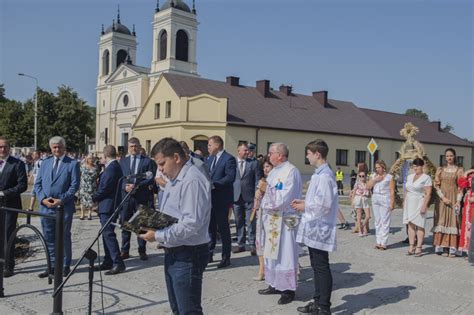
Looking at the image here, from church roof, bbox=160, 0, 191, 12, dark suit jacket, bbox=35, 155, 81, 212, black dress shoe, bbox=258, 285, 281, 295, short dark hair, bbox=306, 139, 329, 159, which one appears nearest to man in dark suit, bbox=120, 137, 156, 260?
dark suit jacket, bbox=35, 155, 81, 212

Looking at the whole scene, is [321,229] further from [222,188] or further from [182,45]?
[182,45]

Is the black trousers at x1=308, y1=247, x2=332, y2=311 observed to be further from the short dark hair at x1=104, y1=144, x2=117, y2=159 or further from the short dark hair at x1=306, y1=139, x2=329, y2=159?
the short dark hair at x1=104, y1=144, x2=117, y2=159

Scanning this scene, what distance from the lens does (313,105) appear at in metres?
47.5

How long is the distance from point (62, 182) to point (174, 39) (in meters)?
53.6

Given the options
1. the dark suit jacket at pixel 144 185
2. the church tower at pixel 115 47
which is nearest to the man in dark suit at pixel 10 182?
the dark suit jacket at pixel 144 185

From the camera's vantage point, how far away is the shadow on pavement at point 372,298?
568cm

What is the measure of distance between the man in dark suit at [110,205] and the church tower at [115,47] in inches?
2573

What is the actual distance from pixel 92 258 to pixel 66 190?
2701 millimetres

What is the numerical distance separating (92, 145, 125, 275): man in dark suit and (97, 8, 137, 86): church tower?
65343 mm

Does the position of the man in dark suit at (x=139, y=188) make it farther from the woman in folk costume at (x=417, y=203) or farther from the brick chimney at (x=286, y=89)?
the brick chimney at (x=286, y=89)

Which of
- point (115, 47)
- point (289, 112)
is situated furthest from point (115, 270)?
point (115, 47)

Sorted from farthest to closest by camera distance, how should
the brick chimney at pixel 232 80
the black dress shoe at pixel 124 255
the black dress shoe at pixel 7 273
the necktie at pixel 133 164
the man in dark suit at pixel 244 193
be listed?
the brick chimney at pixel 232 80 → the man in dark suit at pixel 244 193 → the black dress shoe at pixel 124 255 → the necktie at pixel 133 164 → the black dress shoe at pixel 7 273

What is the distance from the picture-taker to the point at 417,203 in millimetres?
9133

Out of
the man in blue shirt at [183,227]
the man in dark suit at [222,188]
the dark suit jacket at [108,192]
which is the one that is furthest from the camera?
the man in dark suit at [222,188]
